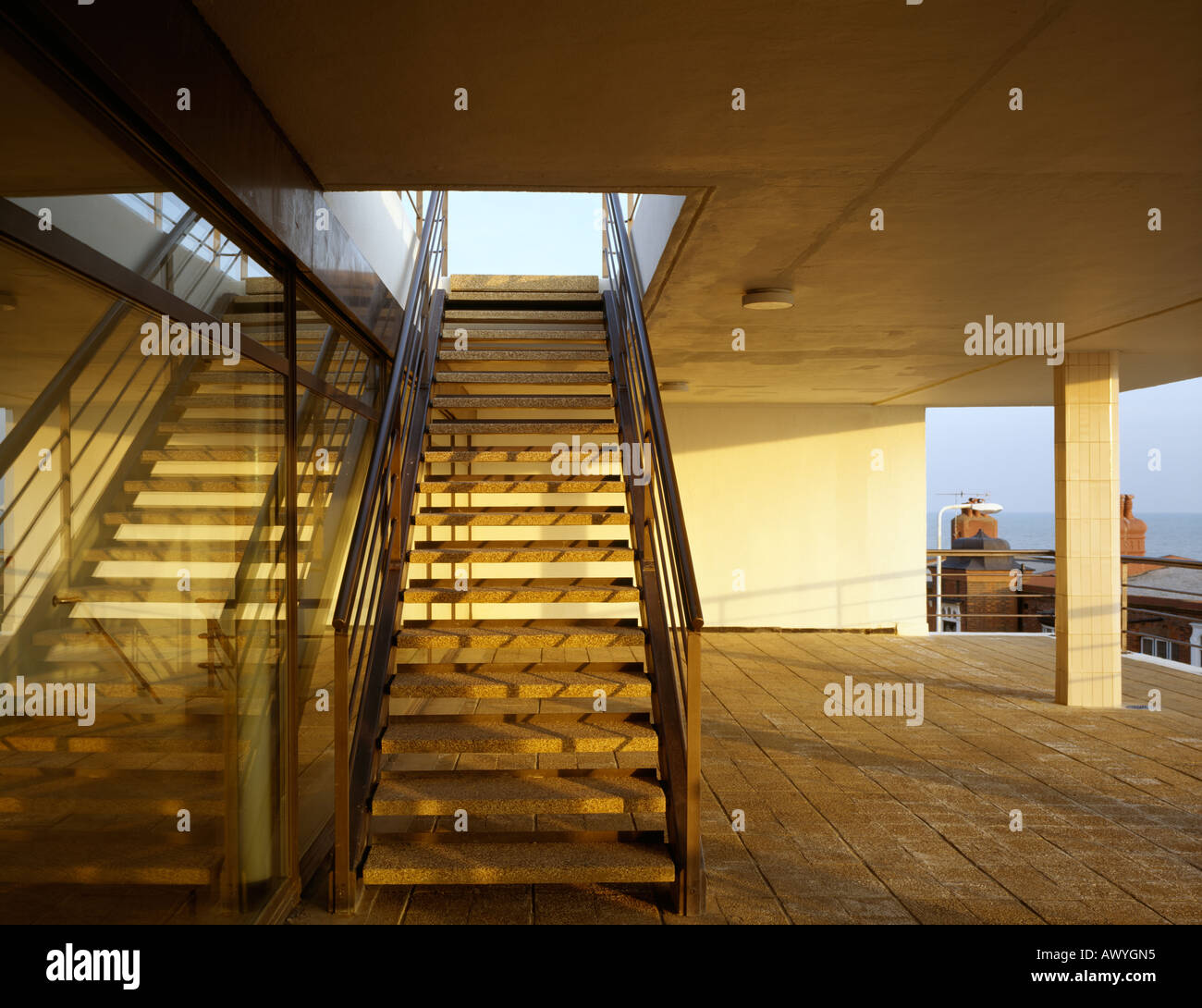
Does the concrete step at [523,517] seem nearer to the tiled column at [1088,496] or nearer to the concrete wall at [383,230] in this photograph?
the concrete wall at [383,230]

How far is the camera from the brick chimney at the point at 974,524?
2159 cm

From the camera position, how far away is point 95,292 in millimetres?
2162

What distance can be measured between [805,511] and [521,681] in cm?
740

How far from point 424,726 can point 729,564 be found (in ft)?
23.4

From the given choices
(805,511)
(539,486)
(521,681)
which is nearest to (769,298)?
(539,486)

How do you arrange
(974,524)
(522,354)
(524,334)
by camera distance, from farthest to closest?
1. (974,524)
2. (524,334)
3. (522,354)

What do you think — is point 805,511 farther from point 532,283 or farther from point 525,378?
point 525,378

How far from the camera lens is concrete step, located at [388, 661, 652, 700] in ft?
12.6

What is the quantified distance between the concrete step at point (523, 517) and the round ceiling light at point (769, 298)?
160 cm

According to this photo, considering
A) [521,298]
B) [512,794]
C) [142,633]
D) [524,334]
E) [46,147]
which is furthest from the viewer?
[521,298]

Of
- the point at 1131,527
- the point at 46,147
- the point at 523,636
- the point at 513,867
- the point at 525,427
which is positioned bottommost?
the point at 513,867

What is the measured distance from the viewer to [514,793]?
3574mm

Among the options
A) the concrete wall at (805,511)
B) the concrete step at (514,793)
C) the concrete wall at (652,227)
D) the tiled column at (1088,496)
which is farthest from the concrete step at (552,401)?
the concrete wall at (805,511)
